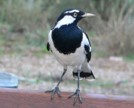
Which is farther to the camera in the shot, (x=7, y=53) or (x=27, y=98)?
(x=7, y=53)

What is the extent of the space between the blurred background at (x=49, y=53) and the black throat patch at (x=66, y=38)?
308 centimetres

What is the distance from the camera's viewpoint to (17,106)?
116 inches

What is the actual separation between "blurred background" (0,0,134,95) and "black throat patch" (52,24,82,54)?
3078 mm

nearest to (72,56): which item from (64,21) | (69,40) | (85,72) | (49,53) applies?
(69,40)

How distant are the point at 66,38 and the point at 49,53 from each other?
227 inches

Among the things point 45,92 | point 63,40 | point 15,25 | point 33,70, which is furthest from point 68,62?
point 15,25

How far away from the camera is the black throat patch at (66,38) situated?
3.37 meters

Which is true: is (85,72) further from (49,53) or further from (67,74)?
(49,53)

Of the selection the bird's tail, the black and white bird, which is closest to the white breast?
the black and white bird

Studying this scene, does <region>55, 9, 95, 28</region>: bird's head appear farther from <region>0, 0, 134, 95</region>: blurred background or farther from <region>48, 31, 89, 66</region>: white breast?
<region>0, 0, 134, 95</region>: blurred background

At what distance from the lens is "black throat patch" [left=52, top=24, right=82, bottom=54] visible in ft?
11.1

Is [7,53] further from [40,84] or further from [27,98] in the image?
[27,98]

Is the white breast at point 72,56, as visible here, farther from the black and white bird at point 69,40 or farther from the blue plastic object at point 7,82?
the blue plastic object at point 7,82

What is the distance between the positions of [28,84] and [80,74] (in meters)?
3.03
